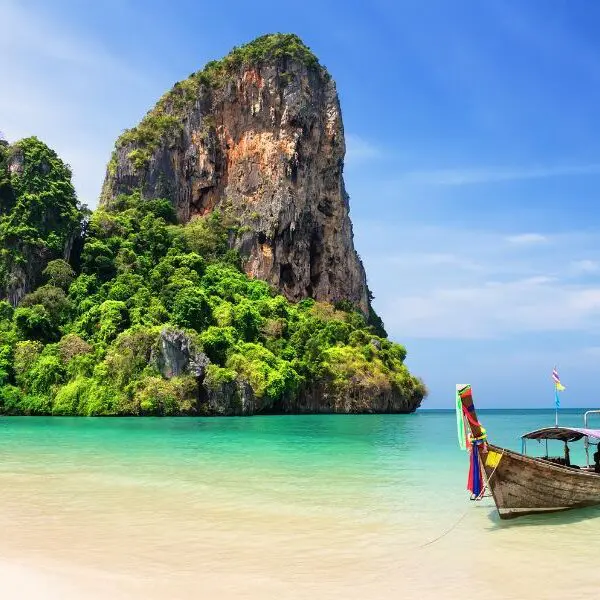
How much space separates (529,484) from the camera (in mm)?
10672

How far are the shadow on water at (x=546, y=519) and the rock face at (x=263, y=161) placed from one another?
55.5m

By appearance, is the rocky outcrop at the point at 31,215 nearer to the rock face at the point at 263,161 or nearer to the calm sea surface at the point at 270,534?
the rock face at the point at 263,161

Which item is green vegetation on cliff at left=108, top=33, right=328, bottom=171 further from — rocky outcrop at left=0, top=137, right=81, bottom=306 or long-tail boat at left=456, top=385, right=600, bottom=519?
long-tail boat at left=456, top=385, right=600, bottom=519

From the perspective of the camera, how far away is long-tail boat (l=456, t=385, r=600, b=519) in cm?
1038

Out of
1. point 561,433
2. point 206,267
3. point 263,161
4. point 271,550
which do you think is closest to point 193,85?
point 263,161

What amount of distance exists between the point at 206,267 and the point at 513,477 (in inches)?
1926

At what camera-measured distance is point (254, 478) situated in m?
14.9

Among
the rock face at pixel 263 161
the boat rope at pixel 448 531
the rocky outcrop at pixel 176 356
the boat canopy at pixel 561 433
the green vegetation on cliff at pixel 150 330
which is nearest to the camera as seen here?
the boat rope at pixel 448 531

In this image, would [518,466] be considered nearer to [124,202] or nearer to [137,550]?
[137,550]

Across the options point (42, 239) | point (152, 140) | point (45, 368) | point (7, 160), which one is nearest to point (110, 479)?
point (45, 368)

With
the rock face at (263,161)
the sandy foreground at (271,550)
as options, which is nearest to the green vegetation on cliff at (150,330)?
the rock face at (263,161)

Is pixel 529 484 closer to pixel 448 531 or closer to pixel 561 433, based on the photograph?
pixel 448 531

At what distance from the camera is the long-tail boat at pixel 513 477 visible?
10.4m

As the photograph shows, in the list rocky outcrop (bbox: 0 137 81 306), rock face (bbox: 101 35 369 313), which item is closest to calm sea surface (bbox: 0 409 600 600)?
rocky outcrop (bbox: 0 137 81 306)
